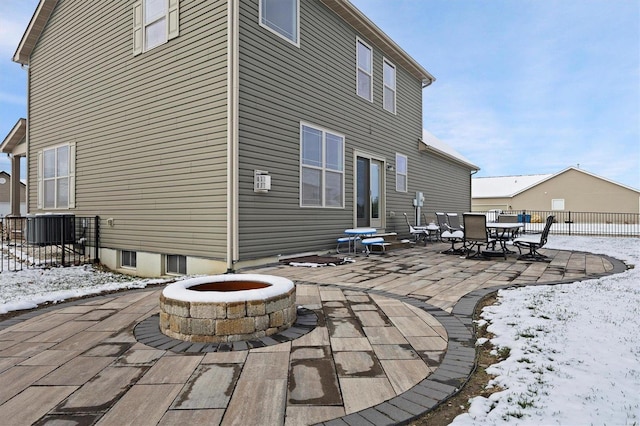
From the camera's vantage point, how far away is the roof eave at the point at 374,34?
826 centimetres


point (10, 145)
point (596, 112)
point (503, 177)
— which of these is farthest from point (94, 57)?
point (503, 177)

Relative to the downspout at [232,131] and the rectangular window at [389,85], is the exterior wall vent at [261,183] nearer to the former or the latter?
A: the downspout at [232,131]

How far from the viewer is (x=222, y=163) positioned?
6.04m

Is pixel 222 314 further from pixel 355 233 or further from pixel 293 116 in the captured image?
pixel 355 233

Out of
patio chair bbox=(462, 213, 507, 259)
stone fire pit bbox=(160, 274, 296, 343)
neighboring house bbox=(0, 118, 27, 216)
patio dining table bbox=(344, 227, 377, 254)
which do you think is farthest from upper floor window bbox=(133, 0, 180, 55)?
patio chair bbox=(462, 213, 507, 259)

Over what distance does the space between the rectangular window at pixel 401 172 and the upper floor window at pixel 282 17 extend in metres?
5.40

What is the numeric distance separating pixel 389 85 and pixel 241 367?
1031 cm

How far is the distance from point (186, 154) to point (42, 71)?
7.26 m

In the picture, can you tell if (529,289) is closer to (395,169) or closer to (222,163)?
(222,163)

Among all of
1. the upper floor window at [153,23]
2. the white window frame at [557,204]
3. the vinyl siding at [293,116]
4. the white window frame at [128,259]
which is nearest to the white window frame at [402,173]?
the vinyl siding at [293,116]

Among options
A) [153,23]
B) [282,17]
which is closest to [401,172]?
[282,17]

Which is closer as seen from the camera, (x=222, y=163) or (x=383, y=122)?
(x=222, y=163)

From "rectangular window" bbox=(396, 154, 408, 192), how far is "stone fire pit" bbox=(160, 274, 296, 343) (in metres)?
8.92

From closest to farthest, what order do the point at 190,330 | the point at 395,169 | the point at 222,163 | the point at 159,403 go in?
1. the point at 159,403
2. the point at 190,330
3. the point at 222,163
4. the point at 395,169
